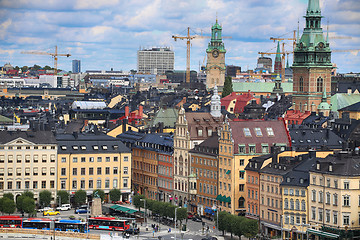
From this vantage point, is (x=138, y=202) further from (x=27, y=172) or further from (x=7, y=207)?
(x=7, y=207)

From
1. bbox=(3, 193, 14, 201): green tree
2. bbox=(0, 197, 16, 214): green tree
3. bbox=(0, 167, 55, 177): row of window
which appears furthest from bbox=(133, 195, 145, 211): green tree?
bbox=(0, 197, 16, 214): green tree

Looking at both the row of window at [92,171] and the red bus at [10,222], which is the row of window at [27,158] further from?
the red bus at [10,222]

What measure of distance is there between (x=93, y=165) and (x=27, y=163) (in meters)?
10.8

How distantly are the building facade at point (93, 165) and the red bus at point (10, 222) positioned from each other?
23.2 m

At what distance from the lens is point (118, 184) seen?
174 metres

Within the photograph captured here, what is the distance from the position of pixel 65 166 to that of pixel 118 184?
937 centimetres

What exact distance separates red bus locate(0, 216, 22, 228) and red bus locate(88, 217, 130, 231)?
978cm

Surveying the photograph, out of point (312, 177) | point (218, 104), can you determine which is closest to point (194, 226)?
point (312, 177)

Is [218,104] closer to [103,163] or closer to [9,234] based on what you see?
[103,163]

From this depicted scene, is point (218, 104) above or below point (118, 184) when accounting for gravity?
above

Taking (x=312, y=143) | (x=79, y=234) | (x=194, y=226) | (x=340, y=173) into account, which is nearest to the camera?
(x=340, y=173)

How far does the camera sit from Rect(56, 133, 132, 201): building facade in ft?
560

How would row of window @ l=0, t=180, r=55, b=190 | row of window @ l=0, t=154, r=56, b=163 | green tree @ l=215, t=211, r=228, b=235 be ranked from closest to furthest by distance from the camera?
green tree @ l=215, t=211, r=228, b=235, row of window @ l=0, t=180, r=55, b=190, row of window @ l=0, t=154, r=56, b=163

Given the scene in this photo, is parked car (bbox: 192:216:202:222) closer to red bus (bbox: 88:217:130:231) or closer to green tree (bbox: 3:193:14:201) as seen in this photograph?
red bus (bbox: 88:217:130:231)
